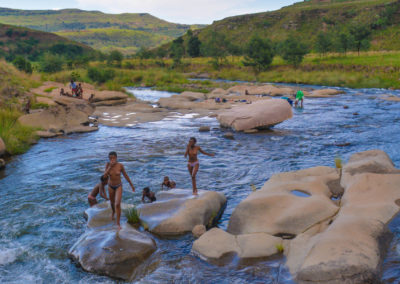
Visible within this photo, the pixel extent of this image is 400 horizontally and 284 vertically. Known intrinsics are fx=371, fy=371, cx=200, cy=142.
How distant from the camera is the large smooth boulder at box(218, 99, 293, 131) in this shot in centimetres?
2067

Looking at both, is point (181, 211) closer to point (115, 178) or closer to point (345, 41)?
point (115, 178)

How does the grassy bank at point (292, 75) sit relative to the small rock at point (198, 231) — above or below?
above

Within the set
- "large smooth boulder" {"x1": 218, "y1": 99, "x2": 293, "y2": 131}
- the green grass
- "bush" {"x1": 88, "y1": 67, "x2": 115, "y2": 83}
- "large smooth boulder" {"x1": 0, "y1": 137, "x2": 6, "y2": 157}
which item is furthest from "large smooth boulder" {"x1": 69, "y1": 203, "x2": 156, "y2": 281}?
"bush" {"x1": 88, "y1": 67, "x2": 115, "y2": 83}

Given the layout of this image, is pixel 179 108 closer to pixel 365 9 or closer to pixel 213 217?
pixel 213 217

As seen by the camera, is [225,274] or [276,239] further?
[276,239]

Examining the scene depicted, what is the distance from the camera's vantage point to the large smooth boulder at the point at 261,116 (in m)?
20.7

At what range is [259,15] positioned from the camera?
5354 inches

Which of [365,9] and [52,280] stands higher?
[365,9]

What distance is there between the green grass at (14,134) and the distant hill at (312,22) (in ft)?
297

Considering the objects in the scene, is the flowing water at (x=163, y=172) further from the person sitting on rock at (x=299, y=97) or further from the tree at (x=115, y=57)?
the tree at (x=115, y=57)

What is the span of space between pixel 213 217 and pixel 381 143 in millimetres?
11431

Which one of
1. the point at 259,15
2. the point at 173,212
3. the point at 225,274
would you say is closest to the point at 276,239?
the point at 225,274

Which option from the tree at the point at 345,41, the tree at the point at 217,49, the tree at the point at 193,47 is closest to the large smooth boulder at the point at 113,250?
the tree at the point at 345,41

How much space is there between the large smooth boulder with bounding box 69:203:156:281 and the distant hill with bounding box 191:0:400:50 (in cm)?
9683
